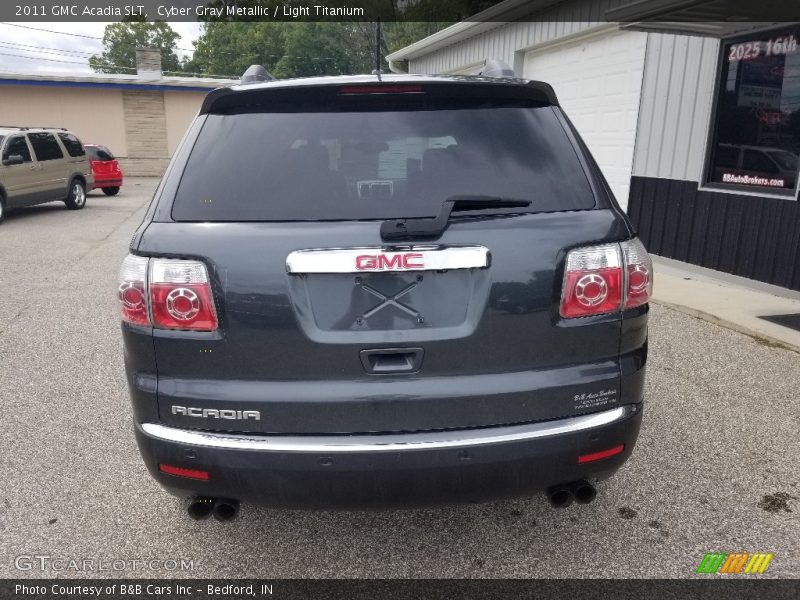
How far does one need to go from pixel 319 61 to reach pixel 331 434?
6354 cm

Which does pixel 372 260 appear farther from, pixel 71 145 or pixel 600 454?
pixel 71 145

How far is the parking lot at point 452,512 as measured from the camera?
8.55ft

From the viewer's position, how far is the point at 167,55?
87.9 meters

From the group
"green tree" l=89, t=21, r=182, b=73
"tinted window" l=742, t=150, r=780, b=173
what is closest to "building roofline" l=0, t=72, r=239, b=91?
"tinted window" l=742, t=150, r=780, b=173

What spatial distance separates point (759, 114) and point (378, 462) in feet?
24.2

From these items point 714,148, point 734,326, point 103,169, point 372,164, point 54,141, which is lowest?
point 734,326

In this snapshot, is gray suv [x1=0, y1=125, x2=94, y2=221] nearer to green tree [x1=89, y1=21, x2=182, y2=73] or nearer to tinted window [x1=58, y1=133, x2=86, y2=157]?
tinted window [x1=58, y1=133, x2=86, y2=157]

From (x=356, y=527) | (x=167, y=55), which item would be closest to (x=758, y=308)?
(x=356, y=527)

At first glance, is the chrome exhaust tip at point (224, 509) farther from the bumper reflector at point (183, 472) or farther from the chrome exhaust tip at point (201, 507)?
the bumper reflector at point (183, 472)

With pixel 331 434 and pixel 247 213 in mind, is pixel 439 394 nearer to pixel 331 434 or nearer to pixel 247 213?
pixel 331 434

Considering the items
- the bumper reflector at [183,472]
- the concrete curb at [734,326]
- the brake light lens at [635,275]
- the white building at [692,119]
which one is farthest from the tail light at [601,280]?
the white building at [692,119]

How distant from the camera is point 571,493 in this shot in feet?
7.78

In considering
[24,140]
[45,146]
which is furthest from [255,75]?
[45,146]

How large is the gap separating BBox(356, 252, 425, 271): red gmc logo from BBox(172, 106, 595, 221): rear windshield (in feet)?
0.55
